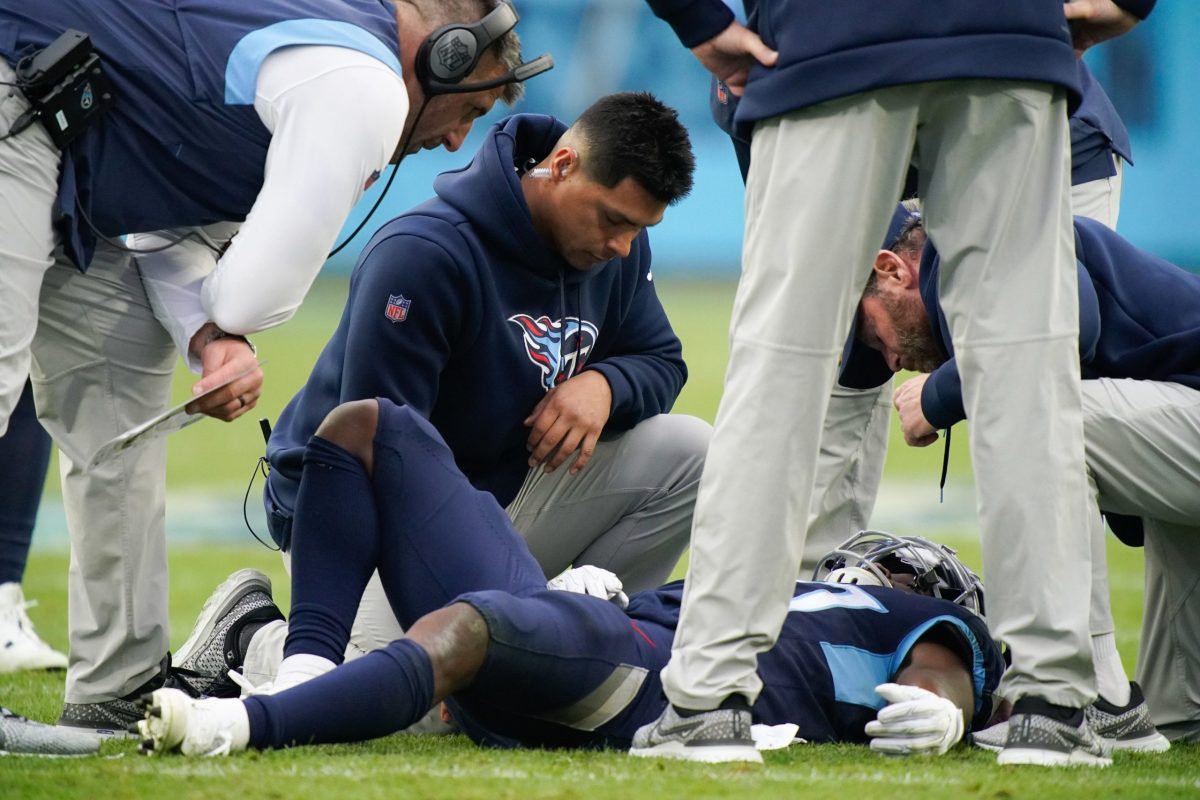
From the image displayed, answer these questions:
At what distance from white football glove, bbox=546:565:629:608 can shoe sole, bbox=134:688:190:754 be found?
34.5 inches

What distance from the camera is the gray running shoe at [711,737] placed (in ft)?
7.27

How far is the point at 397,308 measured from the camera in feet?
10.9

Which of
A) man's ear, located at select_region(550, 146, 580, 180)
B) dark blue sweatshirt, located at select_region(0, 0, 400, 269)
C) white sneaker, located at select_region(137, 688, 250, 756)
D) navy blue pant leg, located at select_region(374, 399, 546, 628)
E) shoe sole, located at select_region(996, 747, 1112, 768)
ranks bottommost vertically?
shoe sole, located at select_region(996, 747, 1112, 768)

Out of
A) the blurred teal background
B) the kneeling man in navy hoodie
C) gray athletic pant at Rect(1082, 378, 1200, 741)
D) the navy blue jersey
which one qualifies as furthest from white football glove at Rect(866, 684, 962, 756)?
the blurred teal background

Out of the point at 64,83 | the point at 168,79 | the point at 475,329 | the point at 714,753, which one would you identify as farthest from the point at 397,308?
the point at 714,753

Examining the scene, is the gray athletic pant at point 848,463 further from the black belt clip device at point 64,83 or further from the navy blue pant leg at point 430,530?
the black belt clip device at point 64,83

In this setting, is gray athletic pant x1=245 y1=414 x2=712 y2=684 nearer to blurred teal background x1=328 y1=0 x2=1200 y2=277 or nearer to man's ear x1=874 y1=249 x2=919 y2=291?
man's ear x1=874 y1=249 x2=919 y2=291

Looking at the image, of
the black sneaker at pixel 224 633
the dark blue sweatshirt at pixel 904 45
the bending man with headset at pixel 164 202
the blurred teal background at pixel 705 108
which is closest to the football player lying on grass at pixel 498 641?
the bending man with headset at pixel 164 202

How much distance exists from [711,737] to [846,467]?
70.7 inches

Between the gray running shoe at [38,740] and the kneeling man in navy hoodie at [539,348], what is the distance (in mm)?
910

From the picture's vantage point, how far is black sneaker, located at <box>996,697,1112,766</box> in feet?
7.44

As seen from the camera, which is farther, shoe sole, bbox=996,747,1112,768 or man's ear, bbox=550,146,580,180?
man's ear, bbox=550,146,580,180

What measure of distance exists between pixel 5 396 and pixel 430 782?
0.99m

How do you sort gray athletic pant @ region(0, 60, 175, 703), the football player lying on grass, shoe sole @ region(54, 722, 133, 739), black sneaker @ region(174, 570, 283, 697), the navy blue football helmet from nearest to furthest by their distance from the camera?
1. the football player lying on grass
2. shoe sole @ region(54, 722, 133, 739)
3. gray athletic pant @ region(0, 60, 175, 703)
4. the navy blue football helmet
5. black sneaker @ region(174, 570, 283, 697)
